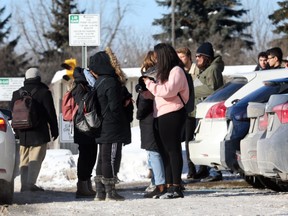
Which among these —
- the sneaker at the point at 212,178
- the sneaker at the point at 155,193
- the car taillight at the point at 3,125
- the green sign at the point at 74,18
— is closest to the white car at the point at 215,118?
the sneaker at the point at 155,193

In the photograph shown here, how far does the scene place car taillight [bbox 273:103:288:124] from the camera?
30.9 ft

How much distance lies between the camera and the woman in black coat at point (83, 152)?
1168 centimetres

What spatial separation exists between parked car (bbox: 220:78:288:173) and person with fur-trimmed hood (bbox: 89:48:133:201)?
4.44ft

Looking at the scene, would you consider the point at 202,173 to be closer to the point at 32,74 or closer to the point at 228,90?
the point at 228,90

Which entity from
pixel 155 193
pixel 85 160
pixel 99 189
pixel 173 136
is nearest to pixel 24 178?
pixel 85 160

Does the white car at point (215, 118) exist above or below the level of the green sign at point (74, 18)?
below

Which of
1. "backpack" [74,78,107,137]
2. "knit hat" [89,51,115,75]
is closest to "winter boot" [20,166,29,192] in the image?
"backpack" [74,78,107,137]

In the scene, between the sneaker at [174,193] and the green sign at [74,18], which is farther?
the green sign at [74,18]

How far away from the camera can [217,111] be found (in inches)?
488

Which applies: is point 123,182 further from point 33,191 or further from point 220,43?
point 220,43

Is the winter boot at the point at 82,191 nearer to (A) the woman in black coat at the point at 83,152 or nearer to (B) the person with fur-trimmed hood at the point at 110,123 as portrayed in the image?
(A) the woman in black coat at the point at 83,152

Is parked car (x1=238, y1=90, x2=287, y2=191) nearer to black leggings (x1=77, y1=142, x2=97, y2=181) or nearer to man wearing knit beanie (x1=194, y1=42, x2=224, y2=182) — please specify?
black leggings (x1=77, y1=142, x2=97, y2=181)

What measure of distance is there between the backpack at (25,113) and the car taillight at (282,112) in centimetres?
422

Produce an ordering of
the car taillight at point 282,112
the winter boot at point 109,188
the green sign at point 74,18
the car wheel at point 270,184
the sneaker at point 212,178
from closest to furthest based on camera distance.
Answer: the car taillight at point 282,112 → the winter boot at point 109,188 → the car wheel at point 270,184 → the sneaker at point 212,178 → the green sign at point 74,18
